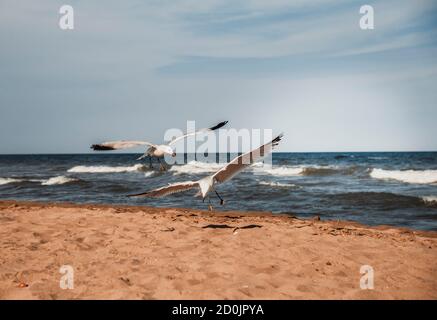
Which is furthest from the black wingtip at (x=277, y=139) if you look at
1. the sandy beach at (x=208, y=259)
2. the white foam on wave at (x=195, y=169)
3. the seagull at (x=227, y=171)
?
the white foam on wave at (x=195, y=169)

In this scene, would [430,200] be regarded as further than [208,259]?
Yes

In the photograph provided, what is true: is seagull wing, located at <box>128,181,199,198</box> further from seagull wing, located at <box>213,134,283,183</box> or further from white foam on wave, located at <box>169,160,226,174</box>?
white foam on wave, located at <box>169,160,226,174</box>

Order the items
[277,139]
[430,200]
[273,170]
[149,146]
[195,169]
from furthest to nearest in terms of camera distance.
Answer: [195,169]
[273,170]
[430,200]
[149,146]
[277,139]

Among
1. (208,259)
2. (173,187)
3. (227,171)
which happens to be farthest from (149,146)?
(208,259)

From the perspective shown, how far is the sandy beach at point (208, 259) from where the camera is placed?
4.06m

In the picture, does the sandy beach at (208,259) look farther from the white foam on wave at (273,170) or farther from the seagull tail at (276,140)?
the white foam on wave at (273,170)

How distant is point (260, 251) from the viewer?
5.47 metres

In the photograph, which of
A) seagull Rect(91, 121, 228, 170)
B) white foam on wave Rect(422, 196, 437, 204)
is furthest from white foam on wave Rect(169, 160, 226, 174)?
seagull Rect(91, 121, 228, 170)

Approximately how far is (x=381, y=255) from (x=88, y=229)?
15.5 ft

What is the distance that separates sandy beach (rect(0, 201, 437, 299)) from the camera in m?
4.06

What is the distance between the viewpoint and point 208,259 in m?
5.05

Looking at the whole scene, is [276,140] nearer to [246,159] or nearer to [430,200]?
[246,159]

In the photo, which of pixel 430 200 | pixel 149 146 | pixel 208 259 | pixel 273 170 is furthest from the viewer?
pixel 273 170
